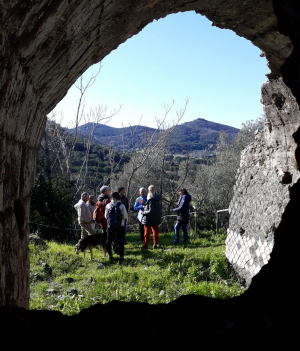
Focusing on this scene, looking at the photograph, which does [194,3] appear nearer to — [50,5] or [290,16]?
[290,16]

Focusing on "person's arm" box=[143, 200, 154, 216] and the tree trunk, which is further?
"person's arm" box=[143, 200, 154, 216]

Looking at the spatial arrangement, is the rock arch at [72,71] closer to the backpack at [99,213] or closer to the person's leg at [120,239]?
the person's leg at [120,239]

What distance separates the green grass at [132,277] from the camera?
17.1 ft

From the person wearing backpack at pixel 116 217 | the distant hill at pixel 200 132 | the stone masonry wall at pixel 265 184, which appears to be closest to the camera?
the stone masonry wall at pixel 265 184

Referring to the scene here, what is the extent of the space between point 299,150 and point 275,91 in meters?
1.69

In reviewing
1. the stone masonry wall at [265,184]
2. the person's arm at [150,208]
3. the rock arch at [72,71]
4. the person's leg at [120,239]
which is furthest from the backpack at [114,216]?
the rock arch at [72,71]

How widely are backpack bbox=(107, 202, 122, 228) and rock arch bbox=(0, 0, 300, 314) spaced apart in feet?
10.4

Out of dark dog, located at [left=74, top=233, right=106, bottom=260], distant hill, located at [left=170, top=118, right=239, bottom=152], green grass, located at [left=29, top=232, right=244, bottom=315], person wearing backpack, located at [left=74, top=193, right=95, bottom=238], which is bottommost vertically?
green grass, located at [left=29, top=232, right=244, bottom=315]

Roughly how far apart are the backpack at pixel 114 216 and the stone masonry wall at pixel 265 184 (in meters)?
2.51

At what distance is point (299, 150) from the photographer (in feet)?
11.7

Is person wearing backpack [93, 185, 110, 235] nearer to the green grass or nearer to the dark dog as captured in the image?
the dark dog

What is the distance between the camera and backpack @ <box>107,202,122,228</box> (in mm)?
7339

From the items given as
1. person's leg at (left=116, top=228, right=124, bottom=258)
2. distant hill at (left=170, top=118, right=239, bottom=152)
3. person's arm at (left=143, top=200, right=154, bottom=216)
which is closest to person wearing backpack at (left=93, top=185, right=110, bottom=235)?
person's leg at (left=116, top=228, right=124, bottom=258)

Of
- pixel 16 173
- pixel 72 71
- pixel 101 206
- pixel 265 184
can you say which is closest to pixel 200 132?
pixel 101 206
